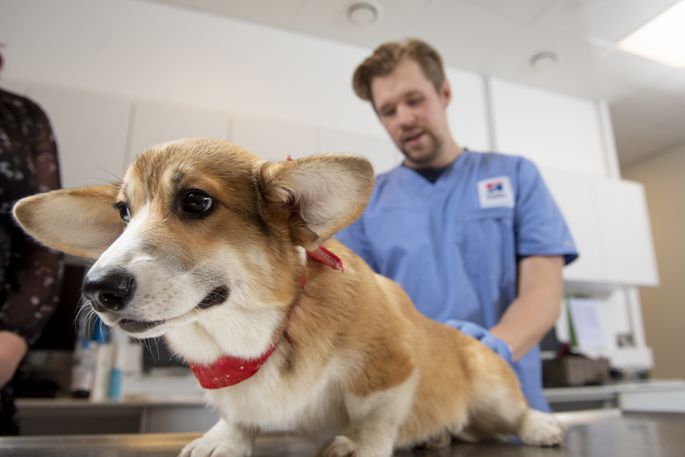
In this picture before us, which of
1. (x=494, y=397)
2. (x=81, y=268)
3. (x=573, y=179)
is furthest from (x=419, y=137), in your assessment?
(x=573, y=179)

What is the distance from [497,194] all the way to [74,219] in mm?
1094

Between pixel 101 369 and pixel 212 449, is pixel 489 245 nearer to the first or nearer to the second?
pixel 212 449

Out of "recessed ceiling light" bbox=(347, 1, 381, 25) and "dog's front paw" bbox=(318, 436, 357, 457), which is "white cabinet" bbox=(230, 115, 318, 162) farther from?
"dog's front paw" bbox=(318, 436, 357, 457)

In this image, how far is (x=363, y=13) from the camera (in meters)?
2.93

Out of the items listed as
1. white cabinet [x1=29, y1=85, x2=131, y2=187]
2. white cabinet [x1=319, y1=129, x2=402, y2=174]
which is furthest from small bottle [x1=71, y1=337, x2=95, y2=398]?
white cabinet [x1=319, y1=129, x2=402, y2=174]

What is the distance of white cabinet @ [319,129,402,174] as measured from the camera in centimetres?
274

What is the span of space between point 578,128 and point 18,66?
12.6ft

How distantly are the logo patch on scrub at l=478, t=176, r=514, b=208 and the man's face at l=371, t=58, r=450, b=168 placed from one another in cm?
20

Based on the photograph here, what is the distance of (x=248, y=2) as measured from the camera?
283 cm

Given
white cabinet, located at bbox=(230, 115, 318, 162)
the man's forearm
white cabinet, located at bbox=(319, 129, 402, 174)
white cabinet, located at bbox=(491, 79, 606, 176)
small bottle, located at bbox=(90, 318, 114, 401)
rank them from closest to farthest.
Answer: the man's forearm < small bottle, located at bbox=(90, 318, 114, 401) < white cabinet, located at bbox=(230, 115, 318, 162) < white cabinet, located at bbox=(319, 129, 402, 174) < white cabinet, located at bbox=(491, 79, 606, 176)

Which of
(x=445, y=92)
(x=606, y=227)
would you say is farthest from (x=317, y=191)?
(x=606, y=227)

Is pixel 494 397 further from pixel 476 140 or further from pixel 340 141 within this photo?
pixel 476 140

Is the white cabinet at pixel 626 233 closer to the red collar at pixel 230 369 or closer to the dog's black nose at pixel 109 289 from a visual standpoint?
the red collar at pixel 230 369

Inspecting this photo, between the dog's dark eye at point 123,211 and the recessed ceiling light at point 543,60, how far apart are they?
3.36 meters
